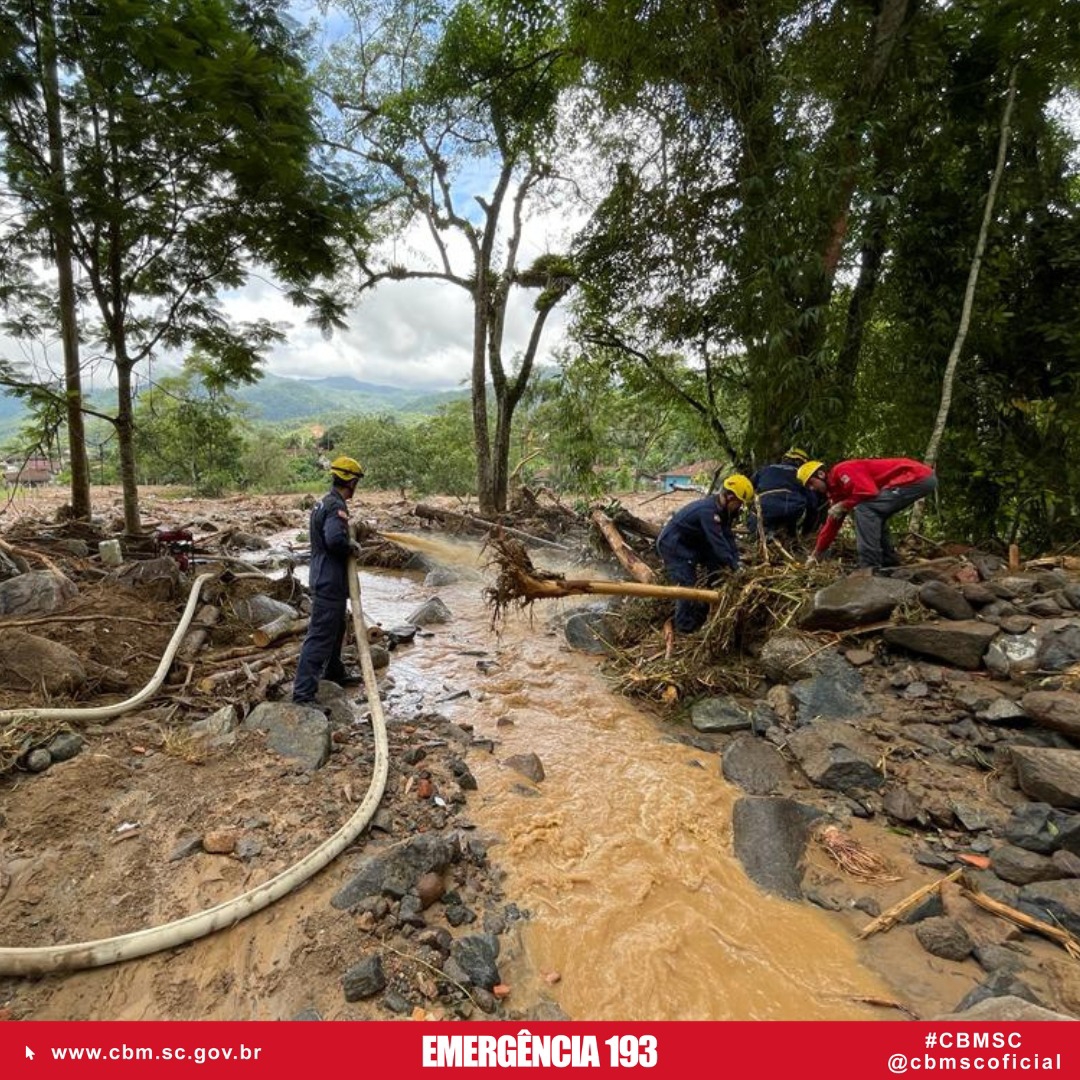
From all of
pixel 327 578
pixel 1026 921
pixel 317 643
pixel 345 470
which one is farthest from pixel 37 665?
pixel 1026 921

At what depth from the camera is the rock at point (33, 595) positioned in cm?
459

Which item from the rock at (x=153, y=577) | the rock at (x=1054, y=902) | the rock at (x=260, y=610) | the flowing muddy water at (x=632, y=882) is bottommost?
the flowing muddy water at (x=632, y=882)

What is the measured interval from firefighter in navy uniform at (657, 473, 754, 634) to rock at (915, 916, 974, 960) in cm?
299

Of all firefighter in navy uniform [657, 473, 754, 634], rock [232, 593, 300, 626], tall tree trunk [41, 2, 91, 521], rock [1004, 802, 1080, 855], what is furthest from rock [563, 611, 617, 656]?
tall tree trunk [41, 2, 91, 521]

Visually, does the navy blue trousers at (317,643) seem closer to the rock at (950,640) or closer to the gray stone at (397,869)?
the gray stone at (397,869)

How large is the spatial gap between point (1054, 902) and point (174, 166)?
30.2 ft

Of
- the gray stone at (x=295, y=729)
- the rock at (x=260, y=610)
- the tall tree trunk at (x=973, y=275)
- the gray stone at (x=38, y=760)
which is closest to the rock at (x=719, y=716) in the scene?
the gray stone at (x=295, y=729)

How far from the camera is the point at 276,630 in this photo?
512 centimetres

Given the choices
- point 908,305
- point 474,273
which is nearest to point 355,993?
point 908,305

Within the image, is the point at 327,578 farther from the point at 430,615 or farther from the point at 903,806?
the point at 903,806

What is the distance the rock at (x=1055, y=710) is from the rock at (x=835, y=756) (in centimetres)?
92

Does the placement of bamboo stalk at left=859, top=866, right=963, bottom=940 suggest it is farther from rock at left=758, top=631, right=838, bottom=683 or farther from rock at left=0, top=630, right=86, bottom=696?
rock at left=0, top=630, right=86, bottom=696

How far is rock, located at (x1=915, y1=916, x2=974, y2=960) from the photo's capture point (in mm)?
2213

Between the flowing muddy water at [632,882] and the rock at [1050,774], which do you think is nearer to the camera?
the flowing muddy water at [632,882]
